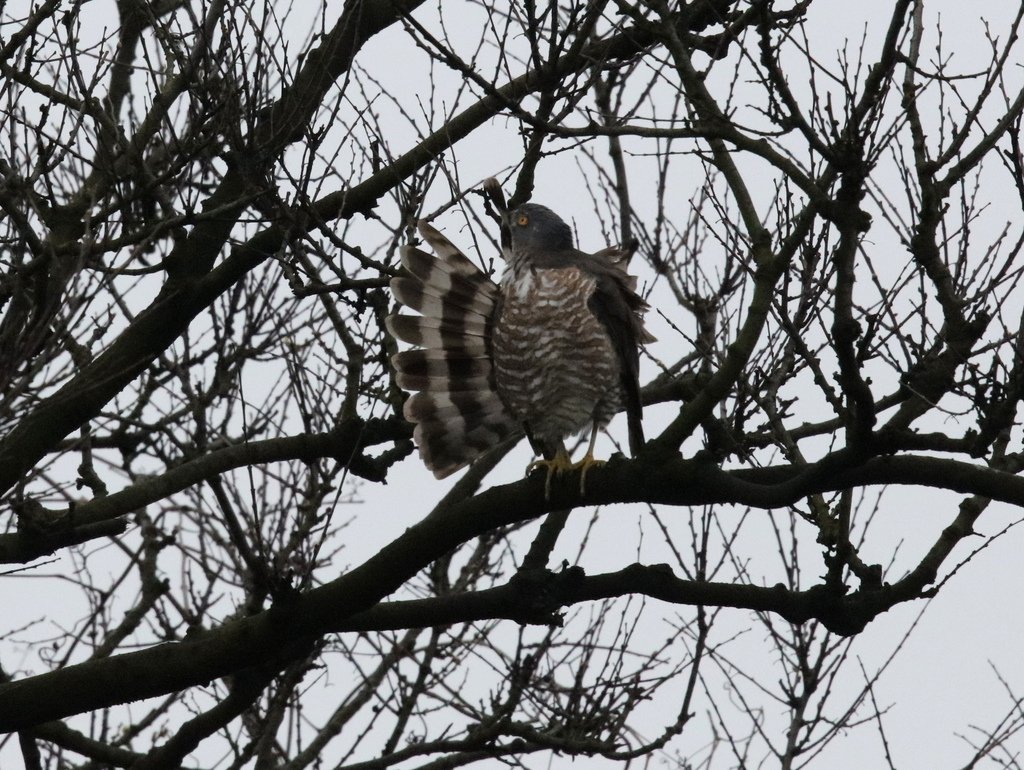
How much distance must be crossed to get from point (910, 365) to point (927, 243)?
14.6 inches

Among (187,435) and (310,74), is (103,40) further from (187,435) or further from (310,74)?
(187,435)

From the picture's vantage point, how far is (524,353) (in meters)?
5.61

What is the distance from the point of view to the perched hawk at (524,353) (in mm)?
5363

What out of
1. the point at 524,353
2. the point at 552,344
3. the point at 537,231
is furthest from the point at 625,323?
the point at 537,231

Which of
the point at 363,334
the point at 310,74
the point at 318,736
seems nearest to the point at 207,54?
the point at 310,74

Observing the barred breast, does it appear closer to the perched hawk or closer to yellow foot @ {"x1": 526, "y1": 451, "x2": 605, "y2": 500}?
the perched hawk

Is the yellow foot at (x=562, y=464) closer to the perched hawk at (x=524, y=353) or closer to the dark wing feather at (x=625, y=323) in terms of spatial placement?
the perched hawk at (x=524, y=353)

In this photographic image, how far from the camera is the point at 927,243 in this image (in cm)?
381

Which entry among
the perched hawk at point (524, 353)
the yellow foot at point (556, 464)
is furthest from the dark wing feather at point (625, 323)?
the yellow foot at point (556, 464)

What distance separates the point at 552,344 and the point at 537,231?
57cm

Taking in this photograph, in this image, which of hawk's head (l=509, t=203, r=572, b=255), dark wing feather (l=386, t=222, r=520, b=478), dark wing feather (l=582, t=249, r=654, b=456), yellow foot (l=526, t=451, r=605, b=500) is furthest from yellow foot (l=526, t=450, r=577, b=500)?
hawk's head (l=509, t=203, r=572, b=255)

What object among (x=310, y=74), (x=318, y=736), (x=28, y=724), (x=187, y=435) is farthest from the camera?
(x=187, y=435)

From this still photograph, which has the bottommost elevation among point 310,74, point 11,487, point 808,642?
point 808,642

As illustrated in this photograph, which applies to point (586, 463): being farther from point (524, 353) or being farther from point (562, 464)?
point (524, 353)
